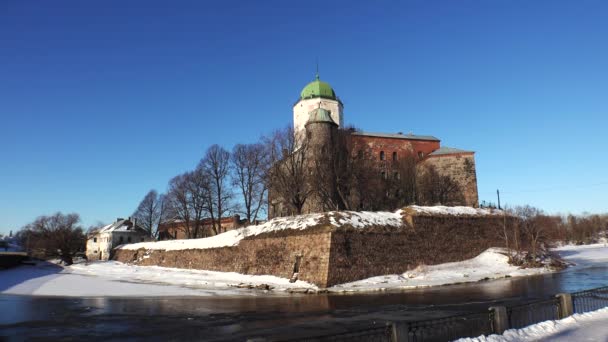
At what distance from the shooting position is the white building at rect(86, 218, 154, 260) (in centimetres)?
7731

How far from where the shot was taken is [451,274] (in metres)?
30.2

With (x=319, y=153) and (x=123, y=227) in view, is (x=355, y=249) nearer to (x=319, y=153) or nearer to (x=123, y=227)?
(x=319, y=153)

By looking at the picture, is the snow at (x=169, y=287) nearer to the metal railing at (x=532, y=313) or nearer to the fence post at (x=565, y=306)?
the metal railing at (x=532, y=313)

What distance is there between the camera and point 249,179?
51.4 metres

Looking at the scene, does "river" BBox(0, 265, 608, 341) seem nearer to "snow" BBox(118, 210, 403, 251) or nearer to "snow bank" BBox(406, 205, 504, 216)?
"snow" BBox(118, 210, 403, 251)

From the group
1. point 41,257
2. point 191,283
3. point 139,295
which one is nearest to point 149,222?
point 41,257

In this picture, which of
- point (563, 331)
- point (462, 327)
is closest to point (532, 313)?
point (563, 331)

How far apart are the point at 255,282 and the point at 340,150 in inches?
736

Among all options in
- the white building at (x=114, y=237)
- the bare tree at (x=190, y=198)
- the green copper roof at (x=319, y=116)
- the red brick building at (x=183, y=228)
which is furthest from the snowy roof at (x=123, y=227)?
the green copper roof at (x=319, y=116)

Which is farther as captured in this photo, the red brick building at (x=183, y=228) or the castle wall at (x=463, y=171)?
the red brick building at (x=183, y=228)

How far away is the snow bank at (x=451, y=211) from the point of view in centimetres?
3398

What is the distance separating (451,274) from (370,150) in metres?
24.4

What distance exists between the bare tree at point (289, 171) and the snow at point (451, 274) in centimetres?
1340

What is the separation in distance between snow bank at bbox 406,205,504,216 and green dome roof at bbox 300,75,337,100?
28.3m
